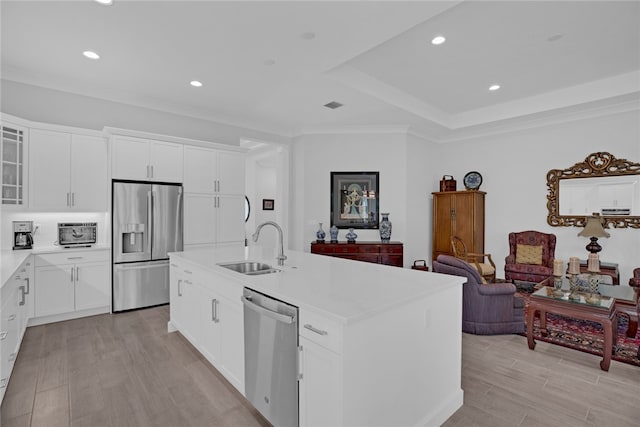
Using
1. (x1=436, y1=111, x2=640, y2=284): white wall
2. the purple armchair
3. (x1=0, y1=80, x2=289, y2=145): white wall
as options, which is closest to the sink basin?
the purple armchair

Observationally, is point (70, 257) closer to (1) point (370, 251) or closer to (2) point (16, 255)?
(2) point (16, 255)

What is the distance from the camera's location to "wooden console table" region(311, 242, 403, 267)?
5648 millimetres

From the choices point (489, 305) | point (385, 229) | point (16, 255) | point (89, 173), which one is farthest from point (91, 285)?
point (489, 305)

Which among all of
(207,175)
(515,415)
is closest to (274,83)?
(207,175)

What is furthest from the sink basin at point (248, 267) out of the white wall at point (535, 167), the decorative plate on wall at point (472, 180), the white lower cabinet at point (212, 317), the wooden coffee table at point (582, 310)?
the white wall at point (535, 167)

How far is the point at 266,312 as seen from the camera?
1.79 m

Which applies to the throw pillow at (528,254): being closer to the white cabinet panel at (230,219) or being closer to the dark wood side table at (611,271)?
the dark wood side table at (611,271)

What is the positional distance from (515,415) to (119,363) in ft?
10.1

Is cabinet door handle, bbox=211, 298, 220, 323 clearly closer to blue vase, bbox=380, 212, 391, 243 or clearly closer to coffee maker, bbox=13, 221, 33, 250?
coffee maker, bbox=13, 221, 33, 250

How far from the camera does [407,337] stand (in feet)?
5.57

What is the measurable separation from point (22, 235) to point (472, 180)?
7.08m

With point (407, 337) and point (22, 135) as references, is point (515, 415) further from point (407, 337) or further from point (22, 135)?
point (22, 135)

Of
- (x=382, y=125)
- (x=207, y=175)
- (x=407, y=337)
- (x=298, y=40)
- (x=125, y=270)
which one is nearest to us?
(x=407, y=337)

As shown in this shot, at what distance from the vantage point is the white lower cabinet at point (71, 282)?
3586 mm
